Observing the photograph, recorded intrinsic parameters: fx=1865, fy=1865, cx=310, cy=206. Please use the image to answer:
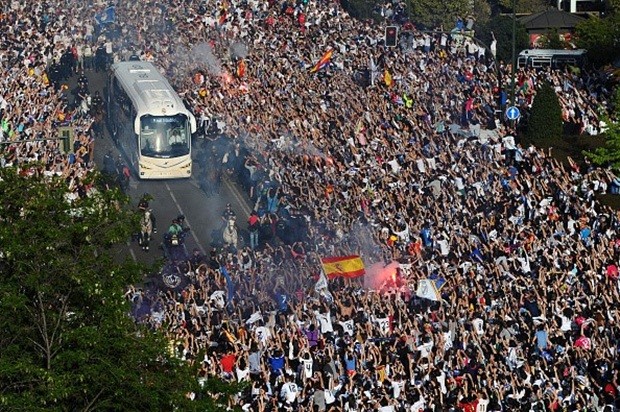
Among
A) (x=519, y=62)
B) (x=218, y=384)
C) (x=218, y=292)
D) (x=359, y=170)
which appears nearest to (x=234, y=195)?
(x=359, y=170)

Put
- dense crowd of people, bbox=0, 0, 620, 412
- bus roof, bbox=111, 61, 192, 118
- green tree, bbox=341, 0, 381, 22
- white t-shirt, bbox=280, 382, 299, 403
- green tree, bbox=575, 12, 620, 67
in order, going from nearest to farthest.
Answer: white t-shirt, bbox=280, 382, 299, 403 → dense crowd of people, bbox=0, 0, 620, 412 → bus roof, bbox=111, 61, 192, 118 → green tree, bbox=575, 12, 620, 67 → green tree, bbox=341, 0, 381, 22

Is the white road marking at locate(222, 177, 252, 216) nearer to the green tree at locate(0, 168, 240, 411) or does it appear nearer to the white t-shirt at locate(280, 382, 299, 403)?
the white t-shirt at locate(280, 382, 299, 403)

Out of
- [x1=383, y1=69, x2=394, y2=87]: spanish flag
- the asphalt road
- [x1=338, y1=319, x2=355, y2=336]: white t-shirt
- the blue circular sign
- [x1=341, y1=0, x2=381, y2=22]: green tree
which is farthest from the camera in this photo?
[x1=341, y1=0, x2=381, y2=22]: green tree

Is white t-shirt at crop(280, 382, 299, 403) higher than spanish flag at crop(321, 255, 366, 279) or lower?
higher

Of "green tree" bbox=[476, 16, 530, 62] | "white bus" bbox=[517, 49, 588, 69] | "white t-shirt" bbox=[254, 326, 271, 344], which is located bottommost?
"green tree" bbox=[476, 16, 530, 62]

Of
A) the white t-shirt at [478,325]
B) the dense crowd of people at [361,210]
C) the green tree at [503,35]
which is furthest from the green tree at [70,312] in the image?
the green tree at [503,35]

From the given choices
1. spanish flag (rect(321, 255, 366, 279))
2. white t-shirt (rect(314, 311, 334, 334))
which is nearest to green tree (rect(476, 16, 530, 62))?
spanish flag (rect(321, 255, 366, 279))
